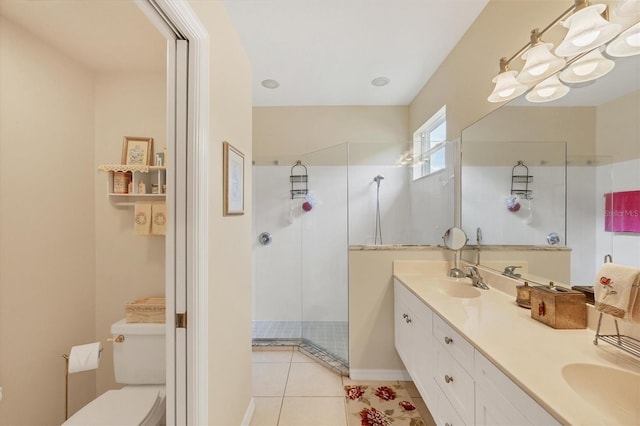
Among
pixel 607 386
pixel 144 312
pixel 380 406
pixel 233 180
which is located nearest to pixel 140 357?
pixel 144 312

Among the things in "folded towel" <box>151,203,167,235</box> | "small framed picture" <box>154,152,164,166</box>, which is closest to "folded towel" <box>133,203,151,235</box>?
"folded towel" <box>151,203,167,235</box>

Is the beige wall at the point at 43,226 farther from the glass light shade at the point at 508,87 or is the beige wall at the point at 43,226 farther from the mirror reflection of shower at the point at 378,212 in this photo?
the glass light shade at the point at 508,87

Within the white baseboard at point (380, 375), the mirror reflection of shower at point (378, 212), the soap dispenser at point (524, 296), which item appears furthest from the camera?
the mirror reflection of shower at point (378, 212)

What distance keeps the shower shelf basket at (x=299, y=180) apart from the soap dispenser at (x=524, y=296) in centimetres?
225

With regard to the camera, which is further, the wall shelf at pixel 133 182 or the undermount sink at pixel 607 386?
the wall shelf at pixel 133 182

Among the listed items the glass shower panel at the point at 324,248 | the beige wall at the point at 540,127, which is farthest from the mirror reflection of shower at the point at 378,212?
the beige wall at the point at 540,127

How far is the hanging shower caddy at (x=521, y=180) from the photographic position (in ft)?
4.95

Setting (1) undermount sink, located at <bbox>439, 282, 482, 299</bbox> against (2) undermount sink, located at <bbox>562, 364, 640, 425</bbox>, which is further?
(1) undermount sink, located at <bbox>439, 282, 482, 299</bbox>

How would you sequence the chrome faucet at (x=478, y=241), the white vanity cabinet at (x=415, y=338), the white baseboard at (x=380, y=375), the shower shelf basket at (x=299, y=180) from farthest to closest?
1. the shower shelf basket at (x=299, y=180)
2. the white baseboard at (x=380, y=375)
3. the chrome faucet at (x=478, y=241)
4. the white vanity cabinet at (x=415, y=338)

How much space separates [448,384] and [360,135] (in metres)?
2.86

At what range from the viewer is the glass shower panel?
2742mm

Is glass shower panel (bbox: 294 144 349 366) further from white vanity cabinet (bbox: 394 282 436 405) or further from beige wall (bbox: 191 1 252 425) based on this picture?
beige wall (bbox: 191 1 252 425)

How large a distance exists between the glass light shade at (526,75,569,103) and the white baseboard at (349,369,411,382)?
7.15 feet

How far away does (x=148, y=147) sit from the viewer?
1854 mm
